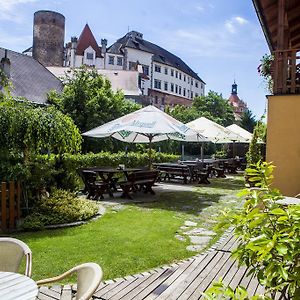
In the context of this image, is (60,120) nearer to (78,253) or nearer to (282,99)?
(78,253)

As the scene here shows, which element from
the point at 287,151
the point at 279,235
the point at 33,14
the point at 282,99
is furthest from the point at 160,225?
the point at 33,14

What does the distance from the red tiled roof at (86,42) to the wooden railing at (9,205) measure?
59.8m

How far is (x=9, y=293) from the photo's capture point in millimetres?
2295

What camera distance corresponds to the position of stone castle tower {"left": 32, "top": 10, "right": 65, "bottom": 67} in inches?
2176

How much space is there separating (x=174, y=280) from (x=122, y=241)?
184 cm

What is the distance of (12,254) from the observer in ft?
9.84

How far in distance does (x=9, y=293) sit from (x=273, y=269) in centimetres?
173

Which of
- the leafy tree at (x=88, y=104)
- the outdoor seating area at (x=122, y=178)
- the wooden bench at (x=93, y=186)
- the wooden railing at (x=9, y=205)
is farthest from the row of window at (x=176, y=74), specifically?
the wooden railing at (x=9, y=205)


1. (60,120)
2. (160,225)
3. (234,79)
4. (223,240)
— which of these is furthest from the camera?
(234,79)

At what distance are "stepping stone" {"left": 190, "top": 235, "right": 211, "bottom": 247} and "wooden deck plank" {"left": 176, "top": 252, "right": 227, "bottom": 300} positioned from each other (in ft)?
2.12

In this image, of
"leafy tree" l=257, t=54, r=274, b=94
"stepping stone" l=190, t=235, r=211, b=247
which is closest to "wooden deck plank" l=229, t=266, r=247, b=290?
"stepping stone" l=190, t=235, r=211, b=247

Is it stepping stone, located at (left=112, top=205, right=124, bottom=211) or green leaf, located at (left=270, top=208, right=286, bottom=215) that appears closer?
green leaf, located at (left=270, top=208, right=286, bottom=215)

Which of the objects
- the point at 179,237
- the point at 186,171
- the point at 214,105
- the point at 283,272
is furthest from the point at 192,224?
the point at 214,105

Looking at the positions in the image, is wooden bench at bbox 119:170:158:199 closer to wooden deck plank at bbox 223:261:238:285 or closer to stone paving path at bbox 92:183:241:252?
stone paving path at bbox 92:183:241:252
